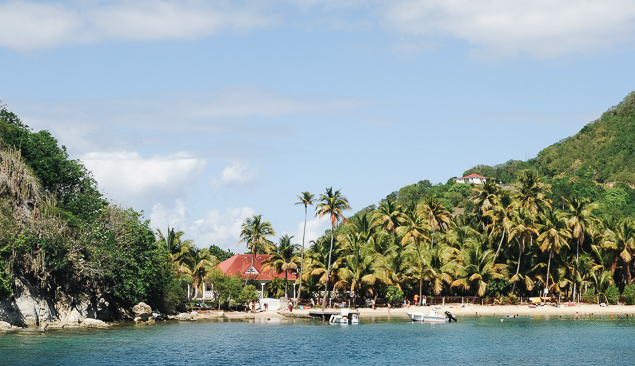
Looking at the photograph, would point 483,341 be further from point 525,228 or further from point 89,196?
point 89,196

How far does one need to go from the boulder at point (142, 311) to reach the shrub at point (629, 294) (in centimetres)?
5273

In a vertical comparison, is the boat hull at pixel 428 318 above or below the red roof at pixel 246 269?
below

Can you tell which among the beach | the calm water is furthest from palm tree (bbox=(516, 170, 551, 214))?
the calm water

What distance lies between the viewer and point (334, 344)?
165 ft

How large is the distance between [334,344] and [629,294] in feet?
141

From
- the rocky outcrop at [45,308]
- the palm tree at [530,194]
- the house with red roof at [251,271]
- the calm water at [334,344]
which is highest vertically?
the palm tree at [530,194]

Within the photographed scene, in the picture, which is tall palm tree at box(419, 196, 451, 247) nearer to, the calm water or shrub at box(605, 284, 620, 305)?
shrub at box(605, 284, 620, 305)

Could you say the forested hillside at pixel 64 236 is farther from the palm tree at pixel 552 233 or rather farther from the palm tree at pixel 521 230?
the palm tree at pixel 552 233

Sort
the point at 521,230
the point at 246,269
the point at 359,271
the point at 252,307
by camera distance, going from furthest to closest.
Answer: the point at 246,269
the point at 252,307
the point at 521,230
the point at 359,271

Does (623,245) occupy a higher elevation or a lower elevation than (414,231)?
lower

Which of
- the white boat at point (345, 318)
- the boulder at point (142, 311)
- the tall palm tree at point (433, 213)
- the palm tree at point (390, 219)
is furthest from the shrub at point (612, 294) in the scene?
the boulder at point (142, 311)

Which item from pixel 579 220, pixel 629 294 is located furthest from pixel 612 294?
pixel 579 220

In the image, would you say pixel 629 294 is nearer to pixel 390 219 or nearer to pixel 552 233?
pixel 552 233

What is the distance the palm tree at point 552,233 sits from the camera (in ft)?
248
